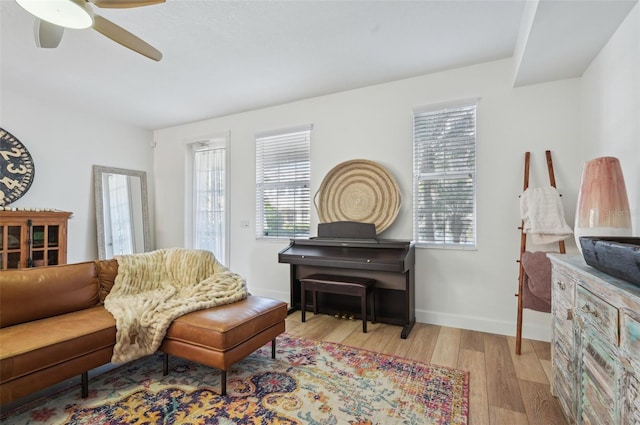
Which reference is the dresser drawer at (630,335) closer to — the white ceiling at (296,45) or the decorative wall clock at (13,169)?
the white ceiling at (296,45)

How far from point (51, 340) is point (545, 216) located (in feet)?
11.6

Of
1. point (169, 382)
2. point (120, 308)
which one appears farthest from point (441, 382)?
point (120, 308)

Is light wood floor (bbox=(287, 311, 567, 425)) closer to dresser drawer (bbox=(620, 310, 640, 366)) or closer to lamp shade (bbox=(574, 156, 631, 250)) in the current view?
dresser drawer (bbox=(620, 310, 640, 366))

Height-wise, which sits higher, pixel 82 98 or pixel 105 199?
pixel 82 98

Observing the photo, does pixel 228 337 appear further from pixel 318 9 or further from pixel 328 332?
pixel 318 9

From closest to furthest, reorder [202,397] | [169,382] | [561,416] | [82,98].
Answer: [561,416]
[202,397]
[169,382]
[82,98]

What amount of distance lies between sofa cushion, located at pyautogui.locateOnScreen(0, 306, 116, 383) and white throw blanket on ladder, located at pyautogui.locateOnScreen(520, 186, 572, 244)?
3.24 metres

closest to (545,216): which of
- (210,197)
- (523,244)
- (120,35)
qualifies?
(523,244)

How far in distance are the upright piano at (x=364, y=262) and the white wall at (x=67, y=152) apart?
3.13 meters

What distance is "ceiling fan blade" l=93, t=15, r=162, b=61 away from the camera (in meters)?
1.78

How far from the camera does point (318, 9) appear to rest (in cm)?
221

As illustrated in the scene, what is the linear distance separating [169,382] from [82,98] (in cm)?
377

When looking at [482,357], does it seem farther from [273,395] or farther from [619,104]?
[619,104]

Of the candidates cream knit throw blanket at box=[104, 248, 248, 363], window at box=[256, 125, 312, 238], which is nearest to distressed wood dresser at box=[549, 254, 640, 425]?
cream knit throw blanket at box=[104, 248, 248, 363]
